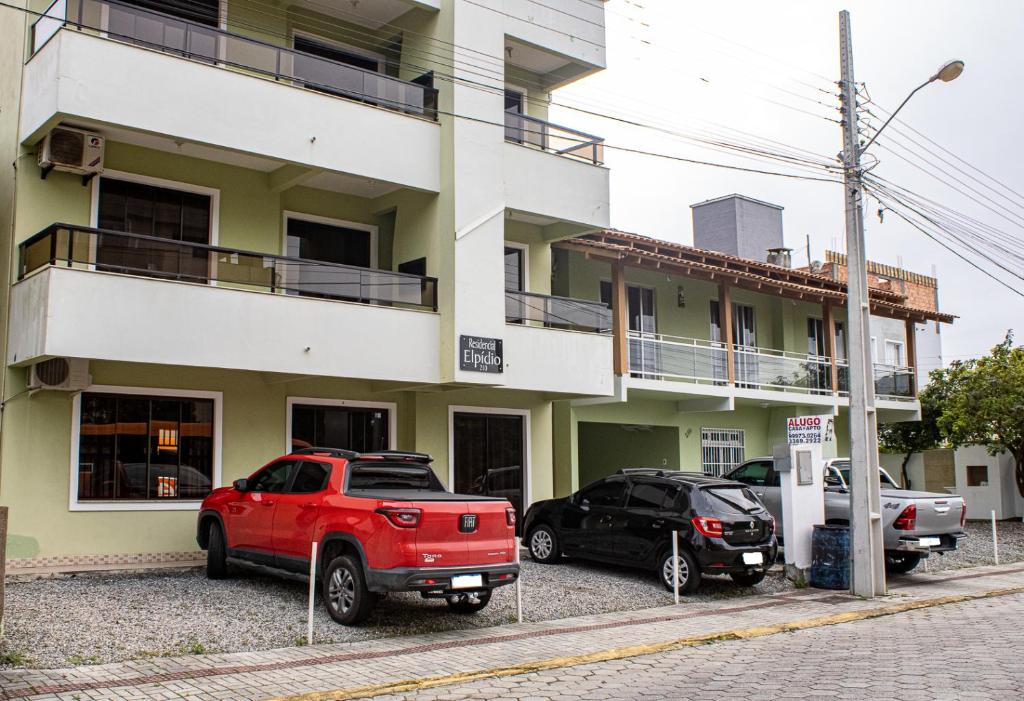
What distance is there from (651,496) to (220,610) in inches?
253

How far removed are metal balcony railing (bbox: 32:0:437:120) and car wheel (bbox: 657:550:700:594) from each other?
833 centimetres

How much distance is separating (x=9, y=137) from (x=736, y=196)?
22.2 metres

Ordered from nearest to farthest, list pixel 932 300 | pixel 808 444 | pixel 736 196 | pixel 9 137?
pixel 9 137 < pixel 808 444 < pixel 736 196 < pixel 932 300

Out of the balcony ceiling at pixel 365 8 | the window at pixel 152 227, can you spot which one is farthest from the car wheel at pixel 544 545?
the balcony ceiling at pixel 365 8

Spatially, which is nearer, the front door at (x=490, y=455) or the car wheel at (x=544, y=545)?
the car wheel at (x=544, y=545)

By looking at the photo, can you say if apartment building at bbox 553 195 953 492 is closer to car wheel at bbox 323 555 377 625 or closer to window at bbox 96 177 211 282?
window at bbox 96 177 211 282

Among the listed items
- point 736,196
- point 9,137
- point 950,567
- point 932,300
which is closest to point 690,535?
point 950,567

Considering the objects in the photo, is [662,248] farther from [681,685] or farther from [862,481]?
[681,685]

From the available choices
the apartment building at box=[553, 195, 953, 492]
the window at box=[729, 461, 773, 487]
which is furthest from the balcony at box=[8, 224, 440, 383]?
the window at box=[729, 461, 773, 487]

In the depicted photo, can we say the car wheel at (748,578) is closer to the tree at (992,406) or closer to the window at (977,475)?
the tree at (992,406)

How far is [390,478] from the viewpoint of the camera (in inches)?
462

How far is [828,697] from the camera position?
24.9ft

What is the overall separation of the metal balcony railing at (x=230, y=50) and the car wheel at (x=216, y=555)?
6.81 meters

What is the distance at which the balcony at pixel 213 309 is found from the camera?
12.7 m
